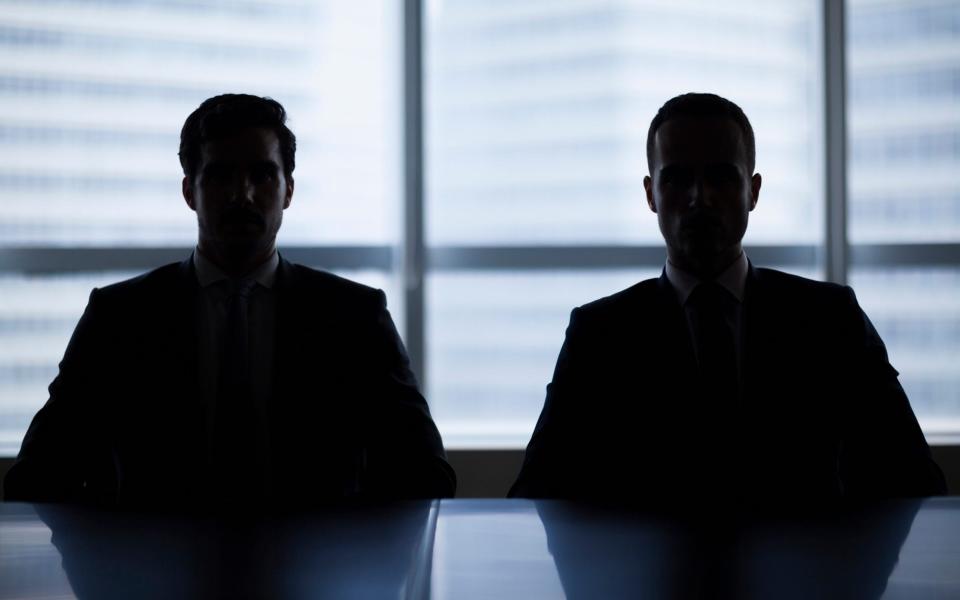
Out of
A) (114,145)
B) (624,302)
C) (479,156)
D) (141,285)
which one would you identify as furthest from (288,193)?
(114,145)

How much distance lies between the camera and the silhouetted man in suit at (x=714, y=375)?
1314 millimetres

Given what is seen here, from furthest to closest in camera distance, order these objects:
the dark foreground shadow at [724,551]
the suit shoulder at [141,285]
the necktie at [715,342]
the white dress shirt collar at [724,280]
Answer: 1. the suit shoulder at [141,285]
2. the white dress shirt collar at [724,280]
3. the necktie at [715,342]
4. the dark foreground shadow at [724,551]

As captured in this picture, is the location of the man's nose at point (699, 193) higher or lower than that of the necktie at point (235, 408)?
higher

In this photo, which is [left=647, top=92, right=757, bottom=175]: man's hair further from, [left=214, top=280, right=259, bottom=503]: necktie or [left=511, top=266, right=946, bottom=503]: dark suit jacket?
[left=214, top=280, right=259, bottom=503]: necktie

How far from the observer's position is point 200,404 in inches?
58.7

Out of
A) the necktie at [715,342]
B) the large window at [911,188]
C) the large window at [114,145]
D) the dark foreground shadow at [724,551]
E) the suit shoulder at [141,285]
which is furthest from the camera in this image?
the large window at [911,188]

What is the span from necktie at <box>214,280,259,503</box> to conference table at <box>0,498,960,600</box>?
536mm

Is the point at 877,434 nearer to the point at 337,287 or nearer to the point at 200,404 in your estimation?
the point at 337,287

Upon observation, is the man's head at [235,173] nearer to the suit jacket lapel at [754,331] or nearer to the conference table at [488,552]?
the conference table at [488,552]

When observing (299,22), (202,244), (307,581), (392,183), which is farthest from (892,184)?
(307,581)

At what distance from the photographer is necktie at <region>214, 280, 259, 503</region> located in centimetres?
140

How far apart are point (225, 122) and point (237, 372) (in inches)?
18.7

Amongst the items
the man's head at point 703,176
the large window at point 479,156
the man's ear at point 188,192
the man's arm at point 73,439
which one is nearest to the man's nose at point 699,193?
the man's head at point 703,176

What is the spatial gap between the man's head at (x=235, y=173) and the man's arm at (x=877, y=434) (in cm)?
110
